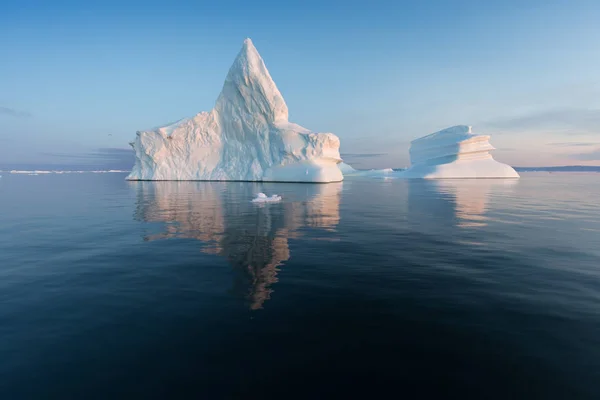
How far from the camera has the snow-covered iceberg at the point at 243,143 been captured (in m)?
36.2

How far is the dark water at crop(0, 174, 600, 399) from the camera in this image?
274 cm

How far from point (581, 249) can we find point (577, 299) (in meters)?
3.89

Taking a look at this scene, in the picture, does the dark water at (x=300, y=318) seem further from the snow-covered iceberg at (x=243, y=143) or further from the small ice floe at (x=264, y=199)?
the snow-covered iceberg at (x=243, y=143)

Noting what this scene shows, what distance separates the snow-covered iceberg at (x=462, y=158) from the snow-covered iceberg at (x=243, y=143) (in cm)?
2928

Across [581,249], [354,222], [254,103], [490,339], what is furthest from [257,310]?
[254,103]

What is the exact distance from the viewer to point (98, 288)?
16.1 ft

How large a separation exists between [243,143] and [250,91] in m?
6.92

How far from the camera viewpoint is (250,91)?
36969 mm

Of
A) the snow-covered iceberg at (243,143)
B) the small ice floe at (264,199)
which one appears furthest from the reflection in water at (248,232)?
the snow-covered iceberg at (243,143)

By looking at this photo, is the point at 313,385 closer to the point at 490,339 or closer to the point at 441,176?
the point at 490,339

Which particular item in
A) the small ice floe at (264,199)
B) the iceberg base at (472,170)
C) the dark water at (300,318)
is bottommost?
the dark water at (300,318)

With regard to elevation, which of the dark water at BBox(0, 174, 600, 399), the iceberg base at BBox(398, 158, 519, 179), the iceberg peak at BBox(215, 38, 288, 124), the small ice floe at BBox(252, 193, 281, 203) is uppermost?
the iceberg peak at BBox(215, 38, 288, 124)

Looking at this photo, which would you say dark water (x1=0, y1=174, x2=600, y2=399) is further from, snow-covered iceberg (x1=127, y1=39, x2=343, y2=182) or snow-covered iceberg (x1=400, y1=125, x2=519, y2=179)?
snow-covered iceberg (x1=400, y1=125, x2=519, y2=179)

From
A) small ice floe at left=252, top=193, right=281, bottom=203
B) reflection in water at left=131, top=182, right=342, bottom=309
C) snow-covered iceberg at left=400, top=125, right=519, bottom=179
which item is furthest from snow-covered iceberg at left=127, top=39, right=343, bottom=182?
snow-covered iceberg at left=400, top=125, right=519, bottom=179
